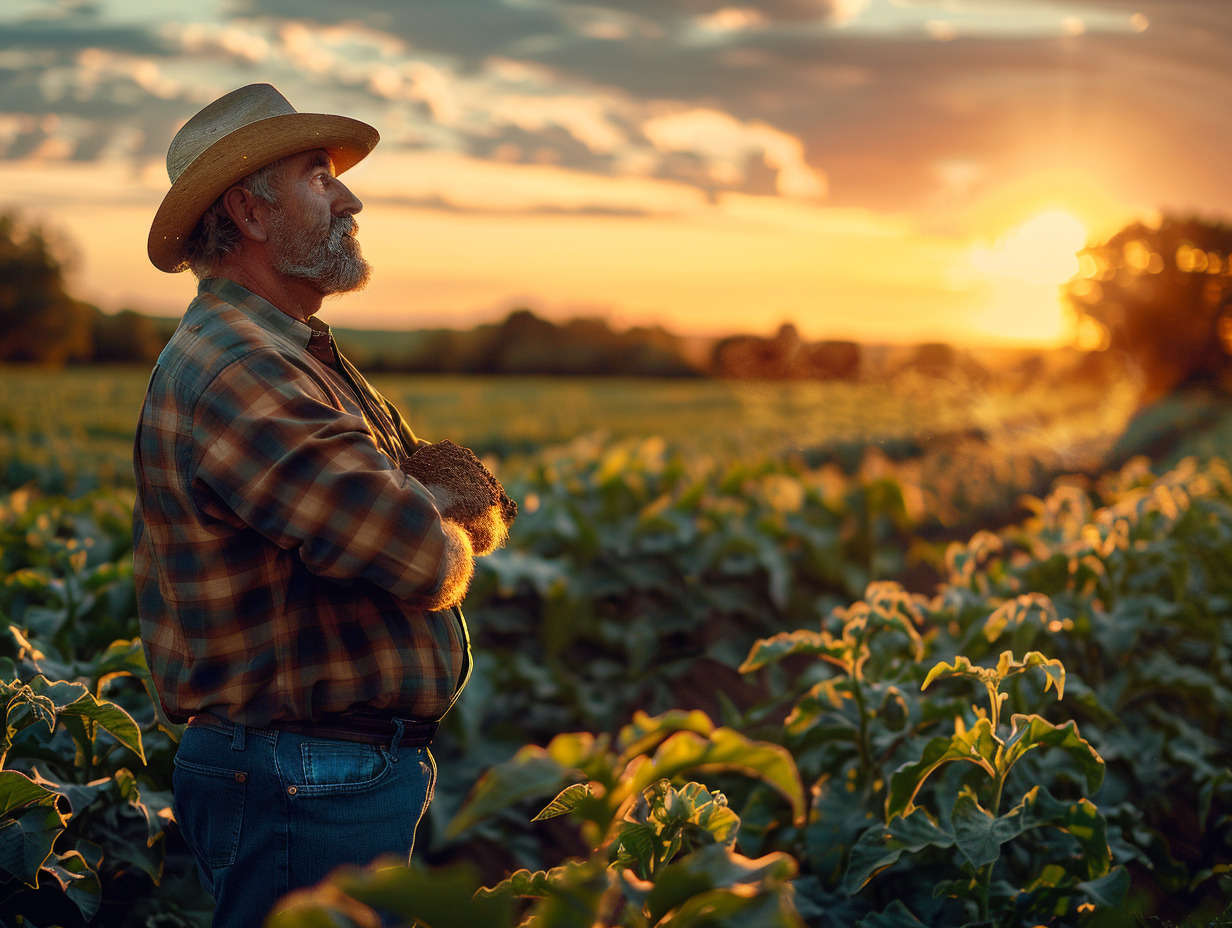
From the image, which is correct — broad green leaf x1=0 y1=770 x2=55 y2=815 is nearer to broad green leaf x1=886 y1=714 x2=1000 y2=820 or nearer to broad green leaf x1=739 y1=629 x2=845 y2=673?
broad green leaf x1=739 y1=629 x2=845 y2=673

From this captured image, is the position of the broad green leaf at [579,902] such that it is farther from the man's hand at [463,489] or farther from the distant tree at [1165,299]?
the distant tree at [1165,299]

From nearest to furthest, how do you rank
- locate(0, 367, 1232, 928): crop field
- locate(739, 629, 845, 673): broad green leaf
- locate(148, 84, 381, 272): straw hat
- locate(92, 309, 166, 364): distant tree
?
locate(0, 367, 1232, 928): crop field < locate(148, 84, 381, 272): straw hat < locate(739, 629, 845, 673): broad green leaf < locate(92, 309, 166, 364): distant tree

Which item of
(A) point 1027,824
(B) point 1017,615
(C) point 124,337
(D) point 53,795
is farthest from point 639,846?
(C) point 124,337

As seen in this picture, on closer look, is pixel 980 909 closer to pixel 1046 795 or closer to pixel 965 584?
pixel 1046 795

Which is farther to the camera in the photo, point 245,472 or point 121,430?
point 121,430

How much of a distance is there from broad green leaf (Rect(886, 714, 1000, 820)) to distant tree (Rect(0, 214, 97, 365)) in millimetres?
38548

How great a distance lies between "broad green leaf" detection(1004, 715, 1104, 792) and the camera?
86.2 inches

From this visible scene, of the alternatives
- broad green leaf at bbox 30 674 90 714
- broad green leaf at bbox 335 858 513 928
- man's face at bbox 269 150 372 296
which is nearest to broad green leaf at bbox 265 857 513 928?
broad green leaf at bbox 335 858 513 928

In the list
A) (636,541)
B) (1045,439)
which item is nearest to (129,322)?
(1045,439)

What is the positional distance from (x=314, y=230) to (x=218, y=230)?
0.82ft

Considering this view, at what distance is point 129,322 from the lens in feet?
114

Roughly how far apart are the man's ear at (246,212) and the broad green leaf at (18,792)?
130 centimetres

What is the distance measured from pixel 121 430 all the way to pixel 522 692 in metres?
10.3

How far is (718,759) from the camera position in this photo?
1267mm
